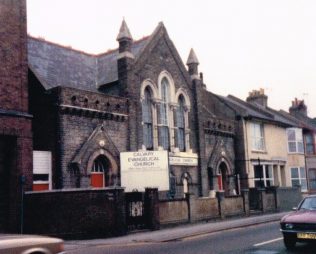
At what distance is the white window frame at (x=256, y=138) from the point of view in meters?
33.5

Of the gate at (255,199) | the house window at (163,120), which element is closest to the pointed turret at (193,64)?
the house window at (163,120)

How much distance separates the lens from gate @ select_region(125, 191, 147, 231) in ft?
57.8

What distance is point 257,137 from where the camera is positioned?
3425cm

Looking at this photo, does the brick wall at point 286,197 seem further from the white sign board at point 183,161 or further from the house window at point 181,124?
the house window at point 181,124

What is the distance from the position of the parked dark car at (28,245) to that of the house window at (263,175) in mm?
25982

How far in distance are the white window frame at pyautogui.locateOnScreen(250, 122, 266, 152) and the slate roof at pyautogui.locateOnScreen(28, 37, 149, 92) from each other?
12.1 m

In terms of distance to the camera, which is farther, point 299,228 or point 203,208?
point 203,208

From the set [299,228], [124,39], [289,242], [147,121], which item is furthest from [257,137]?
[299,228]

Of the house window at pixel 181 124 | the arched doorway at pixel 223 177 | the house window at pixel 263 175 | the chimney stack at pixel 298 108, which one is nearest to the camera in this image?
the house window at pixel 181 124

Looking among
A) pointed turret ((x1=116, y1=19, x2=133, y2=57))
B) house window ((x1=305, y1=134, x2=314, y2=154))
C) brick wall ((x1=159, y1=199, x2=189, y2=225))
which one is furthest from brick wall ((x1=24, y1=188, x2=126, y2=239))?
house window ((x1=305, y1=134, x2=314, y2=154))

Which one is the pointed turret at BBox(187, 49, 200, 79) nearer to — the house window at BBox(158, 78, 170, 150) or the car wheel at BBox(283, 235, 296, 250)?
the house window at BBox(158, 78, 170, 150)

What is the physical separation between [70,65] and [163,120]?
250 inches

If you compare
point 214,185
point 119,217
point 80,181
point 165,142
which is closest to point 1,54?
point 80,181

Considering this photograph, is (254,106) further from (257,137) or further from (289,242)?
(289,242)
